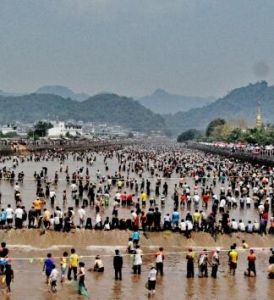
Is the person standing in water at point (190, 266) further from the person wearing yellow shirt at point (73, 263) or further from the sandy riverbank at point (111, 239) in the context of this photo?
the sandy riverbank at point (111, 239)

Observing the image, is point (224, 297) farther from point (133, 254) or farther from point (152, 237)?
point (152, 237)

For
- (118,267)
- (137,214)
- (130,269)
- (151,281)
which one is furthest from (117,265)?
(137,214)

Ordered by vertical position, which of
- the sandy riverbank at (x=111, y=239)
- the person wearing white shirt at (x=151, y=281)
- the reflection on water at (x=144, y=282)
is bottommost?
the reflection on water at (x=144, y=282)

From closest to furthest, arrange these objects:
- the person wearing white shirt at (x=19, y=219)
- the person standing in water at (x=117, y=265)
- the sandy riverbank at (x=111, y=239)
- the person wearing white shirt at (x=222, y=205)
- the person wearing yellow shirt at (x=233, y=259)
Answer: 1. the person standing in water at (x=117, y=265)
2. the person wearing yellow shirt at (x=233, y=259)
3. the sandy riverbank at (x=111, y=239)
4. the person wearing white shirt at (x=19, y=219)
5. the person wearing white shirt at (x=222, y=205)

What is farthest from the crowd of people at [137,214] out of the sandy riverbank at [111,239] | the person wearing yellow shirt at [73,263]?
the sandy riverbank at [111,239]

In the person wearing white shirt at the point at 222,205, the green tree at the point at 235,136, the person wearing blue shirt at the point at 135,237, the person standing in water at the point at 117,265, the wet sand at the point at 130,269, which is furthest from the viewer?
the green tree at the point at 235,136

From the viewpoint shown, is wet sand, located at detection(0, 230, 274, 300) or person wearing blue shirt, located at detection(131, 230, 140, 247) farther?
person wearing blue shirt, located at detection(131, 230, 140, 247)

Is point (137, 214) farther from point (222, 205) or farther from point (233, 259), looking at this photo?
point (222, 205)

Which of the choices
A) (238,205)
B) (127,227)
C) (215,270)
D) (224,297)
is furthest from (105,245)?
(238,205)

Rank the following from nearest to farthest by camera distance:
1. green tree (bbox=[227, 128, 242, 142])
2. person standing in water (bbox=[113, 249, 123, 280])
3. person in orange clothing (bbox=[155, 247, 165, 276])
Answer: person standing in water (bbox=[113, 249, 123, 280]) → person in orange clothing (bbox=[155, 247, 165, 276]) → green tree (bbox=[227, 128, 242, 142])

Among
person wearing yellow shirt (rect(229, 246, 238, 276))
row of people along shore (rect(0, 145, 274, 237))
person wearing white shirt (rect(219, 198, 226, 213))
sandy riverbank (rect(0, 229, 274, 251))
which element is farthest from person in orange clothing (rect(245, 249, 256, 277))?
person wearing white shirt (rect(219, 198, 226, 213))

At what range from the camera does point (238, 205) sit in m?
38.2

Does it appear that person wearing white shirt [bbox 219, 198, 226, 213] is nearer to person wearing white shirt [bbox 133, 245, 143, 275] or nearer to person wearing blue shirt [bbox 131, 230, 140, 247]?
person wearing blue shirt [bbox 131, 230, 140, 247]

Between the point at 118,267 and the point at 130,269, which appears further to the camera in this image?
the point at 130,269
